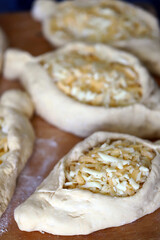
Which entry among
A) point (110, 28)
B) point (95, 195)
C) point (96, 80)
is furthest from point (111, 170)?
point (110, 28)

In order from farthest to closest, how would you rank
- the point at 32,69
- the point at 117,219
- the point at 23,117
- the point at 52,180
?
the point at 32,69 < the point at 23,117 < the point at 52,180 < the point at 117,219

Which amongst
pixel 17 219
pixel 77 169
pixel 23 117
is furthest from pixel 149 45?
pixel 17 219

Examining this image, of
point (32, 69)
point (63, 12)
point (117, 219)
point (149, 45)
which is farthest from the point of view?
point (63, 12)

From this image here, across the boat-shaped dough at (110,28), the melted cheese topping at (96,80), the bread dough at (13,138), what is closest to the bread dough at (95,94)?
the melted cheese topping at (96,80)

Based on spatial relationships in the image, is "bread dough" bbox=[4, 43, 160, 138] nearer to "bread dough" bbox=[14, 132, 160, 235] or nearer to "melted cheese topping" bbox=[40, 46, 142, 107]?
"melted cheese topping" bbox=[40, 46, 142, 107]

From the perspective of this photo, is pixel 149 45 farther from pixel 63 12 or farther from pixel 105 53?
pixel 63 12
